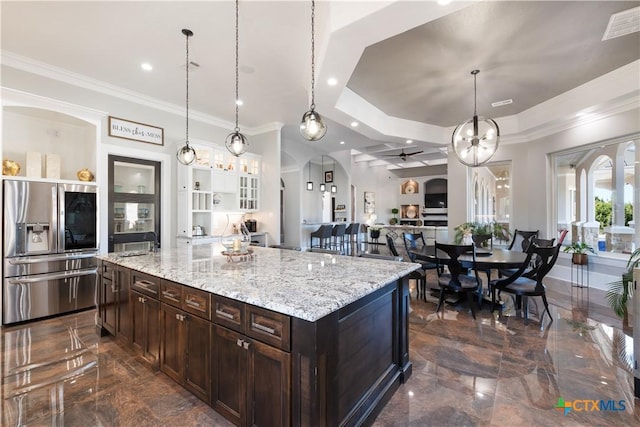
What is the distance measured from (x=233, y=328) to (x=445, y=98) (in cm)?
508

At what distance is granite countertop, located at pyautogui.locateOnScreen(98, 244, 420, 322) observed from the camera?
4.69 ft

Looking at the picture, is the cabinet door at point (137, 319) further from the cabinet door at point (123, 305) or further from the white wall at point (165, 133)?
the white wall at point (165, 133)

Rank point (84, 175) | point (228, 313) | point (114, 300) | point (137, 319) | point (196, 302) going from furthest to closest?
point (84, 175) → point (114, 300) → point (137, 319) → point (196, 302) → point (228, 313)

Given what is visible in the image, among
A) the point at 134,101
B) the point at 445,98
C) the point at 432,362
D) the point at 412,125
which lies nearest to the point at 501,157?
the point at 412,125

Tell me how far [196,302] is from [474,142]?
3787 mm

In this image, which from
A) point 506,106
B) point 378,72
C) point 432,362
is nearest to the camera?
point 432,362

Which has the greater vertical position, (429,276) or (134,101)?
(134,101)

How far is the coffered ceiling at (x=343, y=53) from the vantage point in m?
2.69

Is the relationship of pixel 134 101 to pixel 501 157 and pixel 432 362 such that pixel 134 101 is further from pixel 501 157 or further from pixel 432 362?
pixel 501 157

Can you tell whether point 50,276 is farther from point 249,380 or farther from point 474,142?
point 474,142

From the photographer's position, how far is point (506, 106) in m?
5.41

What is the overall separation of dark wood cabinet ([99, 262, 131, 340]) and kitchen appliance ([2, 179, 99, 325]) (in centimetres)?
132

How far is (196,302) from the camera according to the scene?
1877mm

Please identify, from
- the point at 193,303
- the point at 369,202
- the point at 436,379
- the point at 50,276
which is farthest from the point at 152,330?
the point at 369,202
